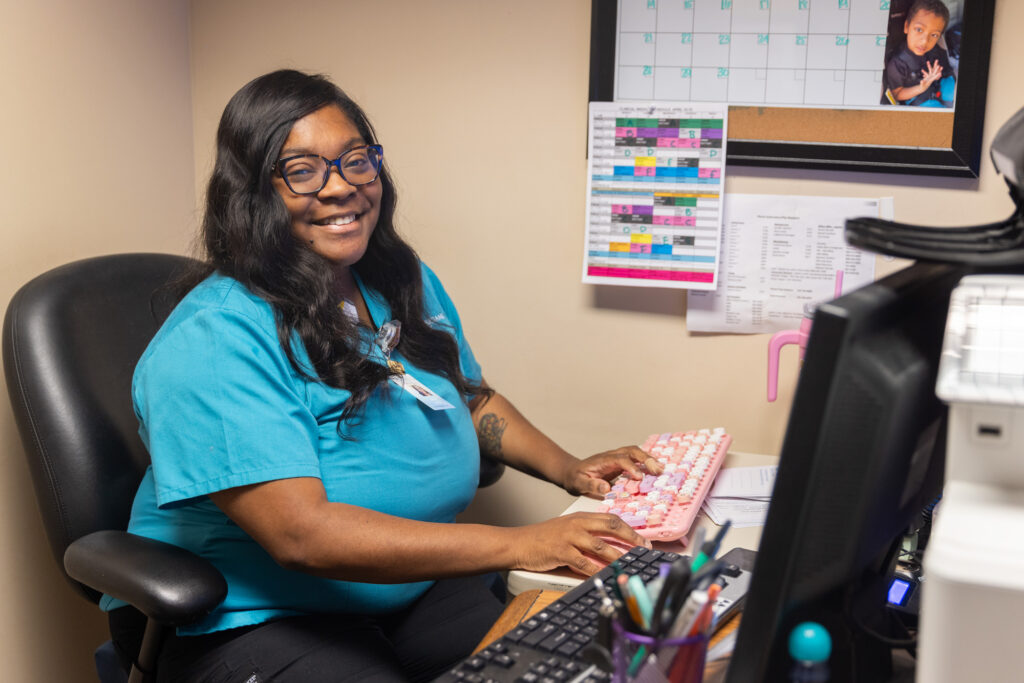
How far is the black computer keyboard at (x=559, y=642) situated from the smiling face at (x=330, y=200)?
664mm

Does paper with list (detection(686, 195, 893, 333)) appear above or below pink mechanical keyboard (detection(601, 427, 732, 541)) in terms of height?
above

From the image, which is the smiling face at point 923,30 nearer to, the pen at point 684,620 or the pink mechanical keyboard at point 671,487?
the pink mechanical keyboard at point 671,487

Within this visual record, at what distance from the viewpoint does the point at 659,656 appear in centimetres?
70

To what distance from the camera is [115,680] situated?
4.68 feet

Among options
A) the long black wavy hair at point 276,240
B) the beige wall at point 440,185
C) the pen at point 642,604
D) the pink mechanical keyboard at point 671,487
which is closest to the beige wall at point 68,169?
the beige wall at point 440,185

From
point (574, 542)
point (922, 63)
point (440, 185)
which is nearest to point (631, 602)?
point (574, 542)

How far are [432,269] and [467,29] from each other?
487 mm

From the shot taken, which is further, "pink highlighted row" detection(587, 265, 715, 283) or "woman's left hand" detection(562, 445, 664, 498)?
"pink highlighted row" detection(587, 265, 715, 283)

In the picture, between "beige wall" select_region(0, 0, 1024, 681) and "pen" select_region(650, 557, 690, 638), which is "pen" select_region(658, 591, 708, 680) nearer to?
"pen" select_region(650, 557, 690, 638)

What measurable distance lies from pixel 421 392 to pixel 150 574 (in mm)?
439

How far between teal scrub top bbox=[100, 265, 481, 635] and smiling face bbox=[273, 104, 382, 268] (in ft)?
0.49

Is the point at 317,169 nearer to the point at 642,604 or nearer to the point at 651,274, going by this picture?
the point at 651,274

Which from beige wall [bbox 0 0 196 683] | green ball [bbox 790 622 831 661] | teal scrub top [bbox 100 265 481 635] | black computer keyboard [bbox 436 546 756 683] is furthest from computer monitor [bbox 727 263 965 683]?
beige wall [bbox 0 0 196 683]

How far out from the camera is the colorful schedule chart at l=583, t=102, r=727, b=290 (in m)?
1.71
